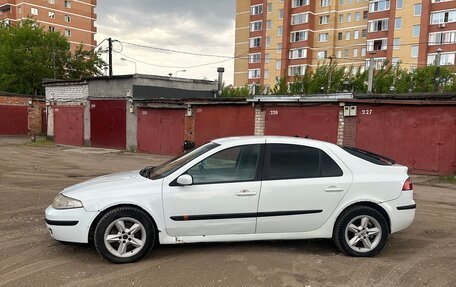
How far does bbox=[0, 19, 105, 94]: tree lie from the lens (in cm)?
3994

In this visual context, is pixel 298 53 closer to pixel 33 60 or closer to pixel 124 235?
pixel 33 60

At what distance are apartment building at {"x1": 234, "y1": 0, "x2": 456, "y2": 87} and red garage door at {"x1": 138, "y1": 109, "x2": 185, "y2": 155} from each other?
135 ft

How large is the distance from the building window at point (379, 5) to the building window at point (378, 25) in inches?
69.6

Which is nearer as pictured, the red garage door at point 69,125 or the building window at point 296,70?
the red garage door at point 69,125

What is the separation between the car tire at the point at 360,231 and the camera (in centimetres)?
463

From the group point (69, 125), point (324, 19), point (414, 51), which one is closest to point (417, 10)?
point (414, 51)

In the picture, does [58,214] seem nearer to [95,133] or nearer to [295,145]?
[295,145]

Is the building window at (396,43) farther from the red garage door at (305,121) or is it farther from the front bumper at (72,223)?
the front bumper at (72,223)

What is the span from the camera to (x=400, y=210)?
4723 millimetres

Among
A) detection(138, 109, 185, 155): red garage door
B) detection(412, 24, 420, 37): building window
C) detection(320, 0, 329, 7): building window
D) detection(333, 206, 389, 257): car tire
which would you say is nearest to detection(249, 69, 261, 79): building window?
detection(320, 0, 329, 7): building window

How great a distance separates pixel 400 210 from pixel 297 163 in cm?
143

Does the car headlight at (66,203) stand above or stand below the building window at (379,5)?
below

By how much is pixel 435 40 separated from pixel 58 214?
194 feet

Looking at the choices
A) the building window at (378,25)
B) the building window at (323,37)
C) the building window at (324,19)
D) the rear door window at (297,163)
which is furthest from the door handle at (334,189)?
the building window at (324,19)
